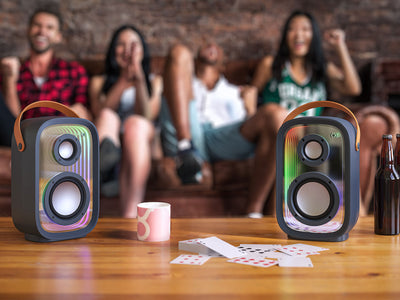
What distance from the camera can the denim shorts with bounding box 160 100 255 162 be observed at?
7.61 feet

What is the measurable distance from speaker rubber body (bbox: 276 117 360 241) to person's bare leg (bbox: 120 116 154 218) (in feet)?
4.22

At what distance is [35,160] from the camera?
2.74 feet

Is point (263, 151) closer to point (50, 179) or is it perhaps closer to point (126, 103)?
point (126, 103)

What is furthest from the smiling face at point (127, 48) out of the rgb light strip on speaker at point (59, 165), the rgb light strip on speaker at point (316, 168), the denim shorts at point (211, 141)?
the rgb light strip on speaker at point (316, 168)

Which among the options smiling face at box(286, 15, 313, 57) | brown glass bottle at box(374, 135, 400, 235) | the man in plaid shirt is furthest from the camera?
smiling face at box(286, 15, 313, 57)

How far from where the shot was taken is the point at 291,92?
2605 mm

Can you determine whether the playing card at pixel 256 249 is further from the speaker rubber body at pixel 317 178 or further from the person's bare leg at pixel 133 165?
the person's bare leg at pixel 133 165

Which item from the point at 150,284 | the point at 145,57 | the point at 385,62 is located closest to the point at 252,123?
the point at 145,57

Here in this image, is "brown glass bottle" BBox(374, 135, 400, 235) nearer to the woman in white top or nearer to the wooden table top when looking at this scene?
the wooden table top

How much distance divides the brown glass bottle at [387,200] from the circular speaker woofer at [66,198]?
635 millimetres

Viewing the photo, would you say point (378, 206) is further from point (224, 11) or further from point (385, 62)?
point (224, 11)

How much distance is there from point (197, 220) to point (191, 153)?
1139mm

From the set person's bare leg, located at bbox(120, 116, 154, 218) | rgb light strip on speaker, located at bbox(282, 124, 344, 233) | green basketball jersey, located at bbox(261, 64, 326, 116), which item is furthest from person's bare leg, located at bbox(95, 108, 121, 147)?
rgb light strip on speaker, located at bbox(282, 124, 344, 233)

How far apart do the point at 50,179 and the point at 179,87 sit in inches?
62.0
